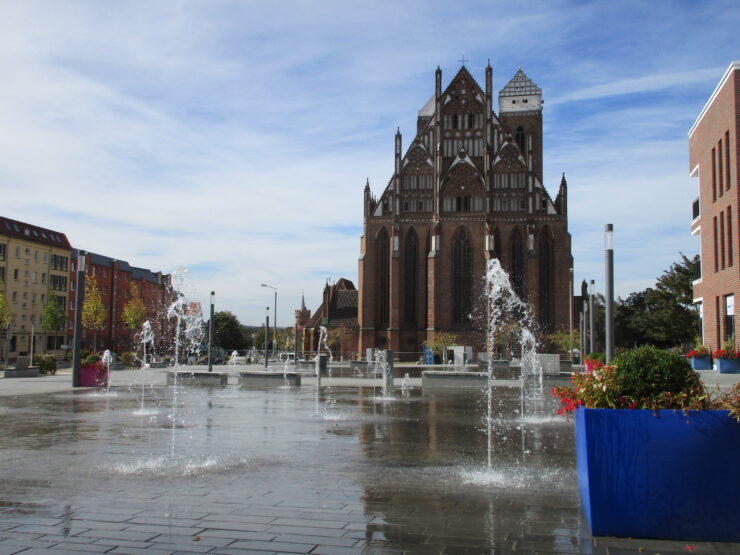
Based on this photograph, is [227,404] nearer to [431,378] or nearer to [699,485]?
[431,378]

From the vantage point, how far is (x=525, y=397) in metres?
20.0

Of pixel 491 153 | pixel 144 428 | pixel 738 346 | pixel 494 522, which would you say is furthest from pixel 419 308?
pixel 494 522

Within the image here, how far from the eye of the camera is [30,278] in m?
67.9

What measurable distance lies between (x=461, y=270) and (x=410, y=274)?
4900 millimetres

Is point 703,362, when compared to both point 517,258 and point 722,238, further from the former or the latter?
point 517,258

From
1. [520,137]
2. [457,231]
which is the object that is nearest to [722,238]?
[457,231]

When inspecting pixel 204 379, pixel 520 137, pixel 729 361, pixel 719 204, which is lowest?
pixel 204 379

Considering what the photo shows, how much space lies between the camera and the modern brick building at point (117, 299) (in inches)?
3067

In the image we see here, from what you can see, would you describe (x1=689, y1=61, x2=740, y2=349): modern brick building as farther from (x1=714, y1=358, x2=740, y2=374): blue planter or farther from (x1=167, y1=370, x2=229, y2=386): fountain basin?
(x1=167, y1=370, x2=229, y2=386): fountain basin

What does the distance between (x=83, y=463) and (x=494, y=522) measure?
16.7ft

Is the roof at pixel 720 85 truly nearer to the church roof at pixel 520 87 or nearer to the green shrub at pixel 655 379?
the green shrub at pixel 655 379

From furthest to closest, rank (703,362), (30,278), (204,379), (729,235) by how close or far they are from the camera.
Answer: (30,278), (703,362), (729,235), (204,379)

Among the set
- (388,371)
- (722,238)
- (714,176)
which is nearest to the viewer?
(388,371)

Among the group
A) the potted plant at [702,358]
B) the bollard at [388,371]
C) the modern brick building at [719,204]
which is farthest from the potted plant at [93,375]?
the modern brick building at [719,204]
